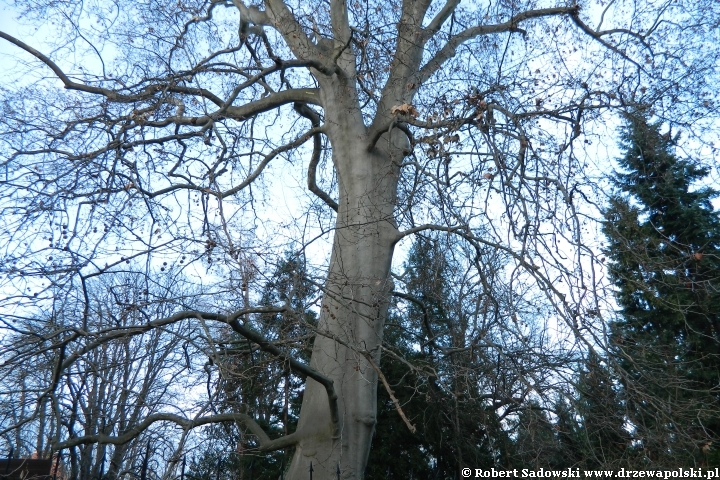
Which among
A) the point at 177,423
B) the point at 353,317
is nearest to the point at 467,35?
the point at 353,317

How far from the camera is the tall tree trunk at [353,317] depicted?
5113mm

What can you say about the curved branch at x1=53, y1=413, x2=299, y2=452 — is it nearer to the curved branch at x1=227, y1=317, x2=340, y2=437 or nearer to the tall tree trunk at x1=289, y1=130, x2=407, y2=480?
the tall tree trunk at x1=289, y1=130, x2=407, y2=480

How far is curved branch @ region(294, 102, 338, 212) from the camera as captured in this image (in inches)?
290

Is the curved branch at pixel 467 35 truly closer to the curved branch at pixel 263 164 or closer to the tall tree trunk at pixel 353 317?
the tall tree trunk at pixel 353 317

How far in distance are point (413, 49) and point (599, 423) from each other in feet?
13.6

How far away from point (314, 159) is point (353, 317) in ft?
8.65

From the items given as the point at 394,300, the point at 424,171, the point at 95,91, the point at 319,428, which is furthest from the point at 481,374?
the point at 95,91

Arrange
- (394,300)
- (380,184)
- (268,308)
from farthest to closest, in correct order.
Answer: (394,300) < (380,184) < (268,308)

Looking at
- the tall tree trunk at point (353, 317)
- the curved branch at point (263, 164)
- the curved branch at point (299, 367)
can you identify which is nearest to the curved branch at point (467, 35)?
the tall tree trunk at point (353, 317)

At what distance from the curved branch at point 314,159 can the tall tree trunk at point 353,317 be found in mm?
1096

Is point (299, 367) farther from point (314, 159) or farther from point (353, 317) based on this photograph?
point (314, 159)

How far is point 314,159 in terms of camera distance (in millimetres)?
7480

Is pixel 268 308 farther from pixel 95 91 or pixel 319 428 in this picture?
pixel 95 91

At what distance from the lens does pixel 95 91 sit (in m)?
6.25
